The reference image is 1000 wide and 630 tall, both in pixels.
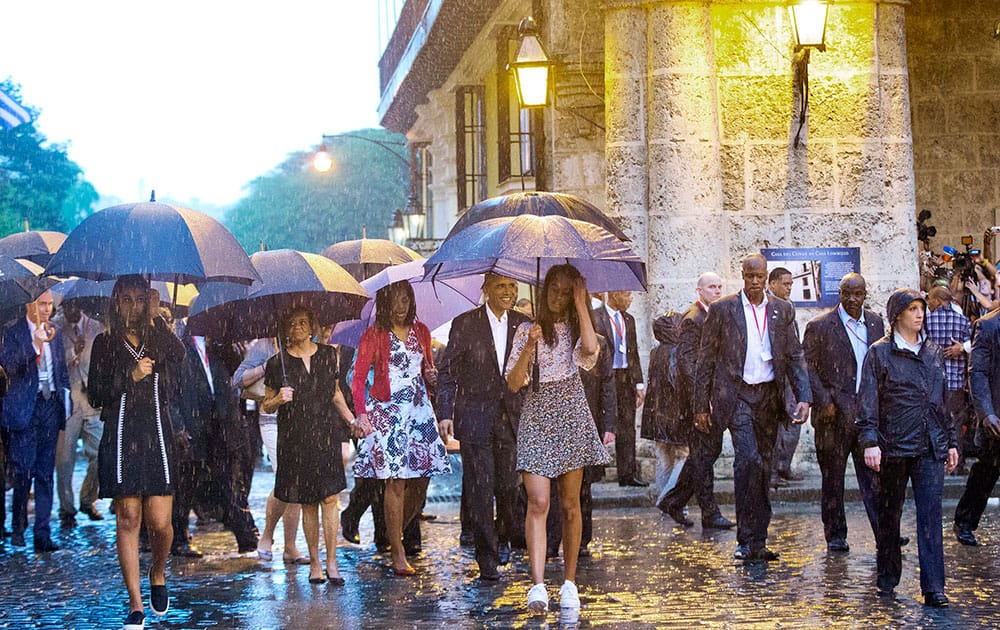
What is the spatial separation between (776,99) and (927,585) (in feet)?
23.4

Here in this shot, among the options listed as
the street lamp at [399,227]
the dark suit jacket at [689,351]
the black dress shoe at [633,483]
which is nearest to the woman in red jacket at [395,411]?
the dark suit jacket at [689,351]

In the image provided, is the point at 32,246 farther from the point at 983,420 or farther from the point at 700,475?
the point at 983,420

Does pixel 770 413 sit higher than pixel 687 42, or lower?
lower

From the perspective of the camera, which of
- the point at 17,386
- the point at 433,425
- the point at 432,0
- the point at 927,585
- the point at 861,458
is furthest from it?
the point at 432,0

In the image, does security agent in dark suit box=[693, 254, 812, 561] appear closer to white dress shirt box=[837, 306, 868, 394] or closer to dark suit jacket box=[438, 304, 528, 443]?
white dress shirt box=[837, 306, 868, 394]

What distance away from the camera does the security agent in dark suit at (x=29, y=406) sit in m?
12.2

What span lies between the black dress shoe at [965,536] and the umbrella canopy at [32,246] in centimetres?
700

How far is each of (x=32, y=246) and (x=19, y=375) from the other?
1.33 meters

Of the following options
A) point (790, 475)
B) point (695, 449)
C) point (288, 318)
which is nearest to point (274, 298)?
point (288, 318)

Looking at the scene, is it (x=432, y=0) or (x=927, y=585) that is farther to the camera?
(x=432, y=0)

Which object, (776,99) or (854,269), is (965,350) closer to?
(854,269)

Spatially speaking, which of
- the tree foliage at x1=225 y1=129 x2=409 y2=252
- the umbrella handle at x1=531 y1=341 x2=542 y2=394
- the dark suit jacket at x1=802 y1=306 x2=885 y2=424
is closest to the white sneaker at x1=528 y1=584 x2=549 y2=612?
the umbrella handle at x1=531 y1=341 x2=542 y2=394

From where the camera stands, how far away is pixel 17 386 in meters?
12.3

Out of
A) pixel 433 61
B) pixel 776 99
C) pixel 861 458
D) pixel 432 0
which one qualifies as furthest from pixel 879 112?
pixel 433 61
